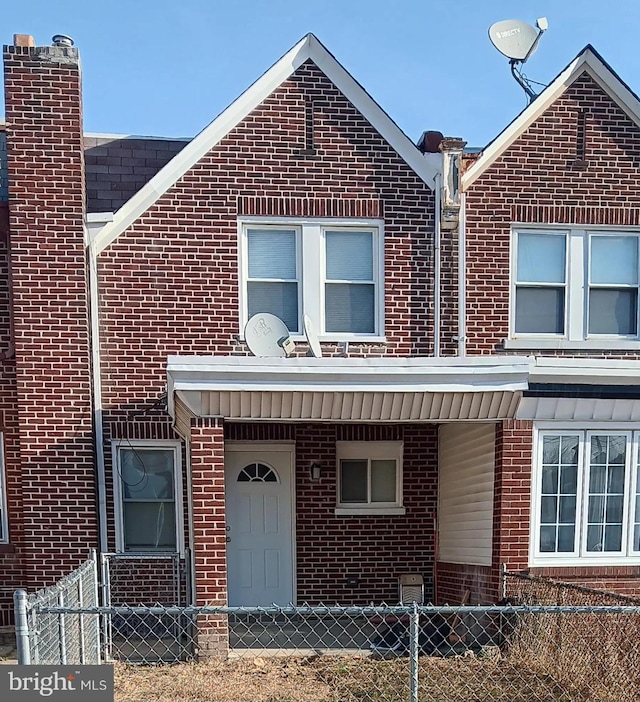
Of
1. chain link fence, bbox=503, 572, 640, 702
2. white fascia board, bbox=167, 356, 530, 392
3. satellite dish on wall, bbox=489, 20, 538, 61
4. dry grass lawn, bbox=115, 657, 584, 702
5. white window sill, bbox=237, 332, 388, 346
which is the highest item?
satellite dish on wall, bbox=489, 20, 538, 61

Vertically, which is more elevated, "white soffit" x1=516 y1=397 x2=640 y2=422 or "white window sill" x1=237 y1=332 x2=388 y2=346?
"white window sill" x1=237 y1=332 x2=388 y2=346

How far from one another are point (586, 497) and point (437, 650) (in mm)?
2519

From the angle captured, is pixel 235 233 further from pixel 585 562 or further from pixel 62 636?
pixel 585 562

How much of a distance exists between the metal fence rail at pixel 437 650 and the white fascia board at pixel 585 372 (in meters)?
2.46

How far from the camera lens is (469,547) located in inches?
280

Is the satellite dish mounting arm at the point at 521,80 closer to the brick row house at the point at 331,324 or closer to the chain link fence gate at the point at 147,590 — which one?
the brick row house at the point at 331,324

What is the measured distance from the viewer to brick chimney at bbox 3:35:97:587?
22.5 feet

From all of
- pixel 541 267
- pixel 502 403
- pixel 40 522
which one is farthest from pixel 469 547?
pixel 40 522

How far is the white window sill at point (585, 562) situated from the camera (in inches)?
254

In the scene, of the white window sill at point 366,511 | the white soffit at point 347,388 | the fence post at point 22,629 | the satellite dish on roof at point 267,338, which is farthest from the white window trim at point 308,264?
the fence post at point 22,629

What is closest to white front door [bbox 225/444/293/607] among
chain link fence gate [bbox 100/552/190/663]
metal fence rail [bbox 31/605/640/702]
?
metal fence rail [bbox 31/605/640/702]

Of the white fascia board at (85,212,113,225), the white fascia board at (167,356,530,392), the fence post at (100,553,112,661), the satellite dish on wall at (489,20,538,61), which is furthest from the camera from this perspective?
the satellite dish on wall at (489,20,538,61)

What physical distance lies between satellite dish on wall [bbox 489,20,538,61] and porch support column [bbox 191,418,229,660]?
7025 millimetres

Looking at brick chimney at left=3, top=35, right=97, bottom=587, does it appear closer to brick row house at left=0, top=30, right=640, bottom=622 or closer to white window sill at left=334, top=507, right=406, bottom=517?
brick row house at left=0, top=30, right=640, bottom=622
